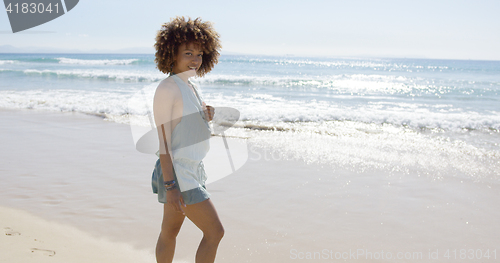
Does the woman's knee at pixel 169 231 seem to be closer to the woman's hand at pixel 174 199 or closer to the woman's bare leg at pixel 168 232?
the woman's bare leg at pixel 168 232

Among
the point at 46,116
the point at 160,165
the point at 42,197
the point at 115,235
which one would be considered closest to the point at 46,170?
the point at 42,197

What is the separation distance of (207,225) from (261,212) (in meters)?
1.76

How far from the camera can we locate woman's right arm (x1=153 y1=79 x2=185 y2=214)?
176 cm

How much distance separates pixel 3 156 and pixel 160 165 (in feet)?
14.7

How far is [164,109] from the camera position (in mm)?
1756

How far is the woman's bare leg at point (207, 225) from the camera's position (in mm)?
1822

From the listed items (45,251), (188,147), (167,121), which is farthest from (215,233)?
(45,251)

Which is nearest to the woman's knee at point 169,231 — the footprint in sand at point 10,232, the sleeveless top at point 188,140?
the sleeveless top at point 188,140

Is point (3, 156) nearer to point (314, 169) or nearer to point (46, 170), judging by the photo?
point (46, 170)

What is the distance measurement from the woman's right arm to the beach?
116 cm

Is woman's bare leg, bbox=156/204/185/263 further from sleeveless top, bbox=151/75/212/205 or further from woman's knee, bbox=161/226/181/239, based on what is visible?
sleeveless top, bbox=151/75/212/205

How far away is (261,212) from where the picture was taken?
139 inches

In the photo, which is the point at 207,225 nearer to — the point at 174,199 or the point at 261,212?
the point at 174,199

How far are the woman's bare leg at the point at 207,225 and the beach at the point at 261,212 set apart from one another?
3.10ft
